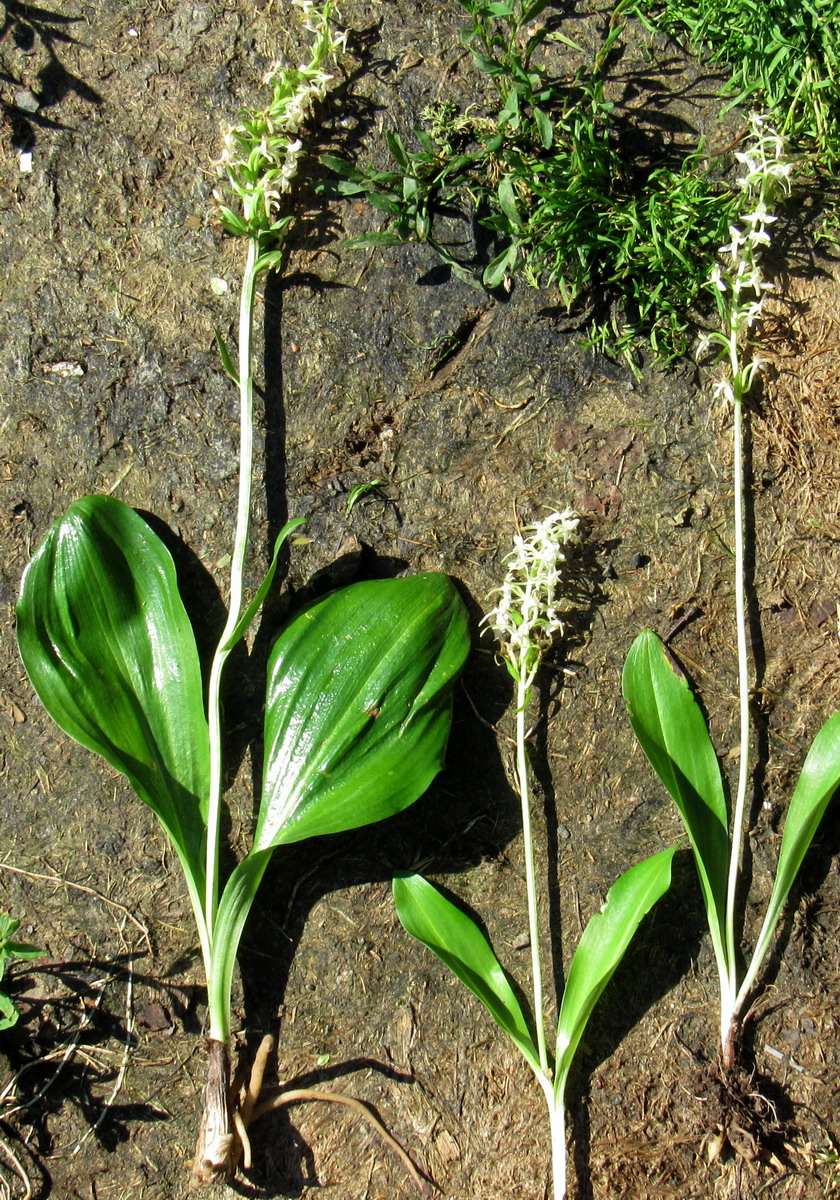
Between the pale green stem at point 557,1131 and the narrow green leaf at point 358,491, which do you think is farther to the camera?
the narrow green leaf at point 358,491

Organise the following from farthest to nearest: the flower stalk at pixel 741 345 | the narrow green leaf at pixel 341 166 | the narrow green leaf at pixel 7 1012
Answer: the narrow green leaf at pixel 341 166 → the flower stalk at pixel 741 345 → the narrow green leaf at pixel 7 1012

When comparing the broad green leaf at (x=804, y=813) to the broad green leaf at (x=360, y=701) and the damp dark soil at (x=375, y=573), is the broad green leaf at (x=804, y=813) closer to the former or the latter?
the damp dark soil at (x=375, y=573)

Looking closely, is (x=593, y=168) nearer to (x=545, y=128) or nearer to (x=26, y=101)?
(x=545, y=128)

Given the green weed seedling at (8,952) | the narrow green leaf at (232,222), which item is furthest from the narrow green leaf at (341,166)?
the green weed seedling at (8,952)

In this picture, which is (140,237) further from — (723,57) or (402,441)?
(723,57)

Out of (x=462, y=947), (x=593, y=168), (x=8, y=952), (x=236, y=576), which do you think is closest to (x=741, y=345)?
(x=593, y=168)

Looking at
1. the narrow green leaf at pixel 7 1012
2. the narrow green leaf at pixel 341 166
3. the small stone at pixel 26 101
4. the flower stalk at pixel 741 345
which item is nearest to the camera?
the narrow green leaf at pixel 7 1012
